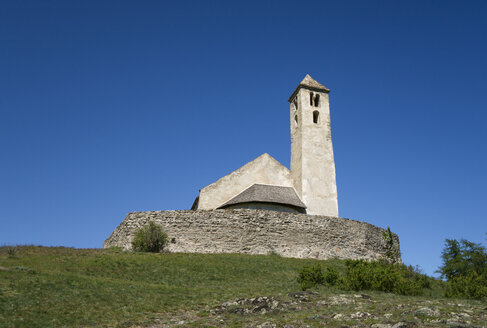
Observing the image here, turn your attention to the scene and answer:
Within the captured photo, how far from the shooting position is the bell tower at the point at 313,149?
34781 mm

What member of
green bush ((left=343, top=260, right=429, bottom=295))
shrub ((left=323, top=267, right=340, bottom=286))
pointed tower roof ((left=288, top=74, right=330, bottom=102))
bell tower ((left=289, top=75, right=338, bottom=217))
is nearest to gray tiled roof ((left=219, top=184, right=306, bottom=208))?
bell tower ((left=289, top=75, right=338, bottom=217))

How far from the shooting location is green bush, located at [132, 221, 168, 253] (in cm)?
2639

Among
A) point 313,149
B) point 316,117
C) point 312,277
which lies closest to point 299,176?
point 313,149

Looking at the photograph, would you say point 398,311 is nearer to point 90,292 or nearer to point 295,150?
point 90,292

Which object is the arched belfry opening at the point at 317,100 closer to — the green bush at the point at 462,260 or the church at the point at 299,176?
the church at the point at 299,176

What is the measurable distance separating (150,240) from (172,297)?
35.1 feet

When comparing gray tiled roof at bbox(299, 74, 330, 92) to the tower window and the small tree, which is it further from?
the small tree

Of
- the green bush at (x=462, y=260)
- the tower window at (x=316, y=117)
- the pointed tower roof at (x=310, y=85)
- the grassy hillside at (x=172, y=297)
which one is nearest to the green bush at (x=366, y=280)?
the grassy hillside at (x=172, y=297)

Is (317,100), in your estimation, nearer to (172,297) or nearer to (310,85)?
(310,85)

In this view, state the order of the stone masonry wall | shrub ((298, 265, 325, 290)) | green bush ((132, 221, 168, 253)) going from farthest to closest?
the stone masonry wall < green bush ((132, 221, 168, 253)) < shrub ((298, 265, 325, 290))

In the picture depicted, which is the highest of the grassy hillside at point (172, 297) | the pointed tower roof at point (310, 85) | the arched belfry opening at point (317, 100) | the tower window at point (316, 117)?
the pointed tower roof at point (310, 85)

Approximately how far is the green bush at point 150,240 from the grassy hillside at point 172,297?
3.05 m

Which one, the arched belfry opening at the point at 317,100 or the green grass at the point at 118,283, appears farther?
the arched belfry opening at the point at 317,100

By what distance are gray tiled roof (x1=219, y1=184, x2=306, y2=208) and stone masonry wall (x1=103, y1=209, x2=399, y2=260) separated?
10.3ft
